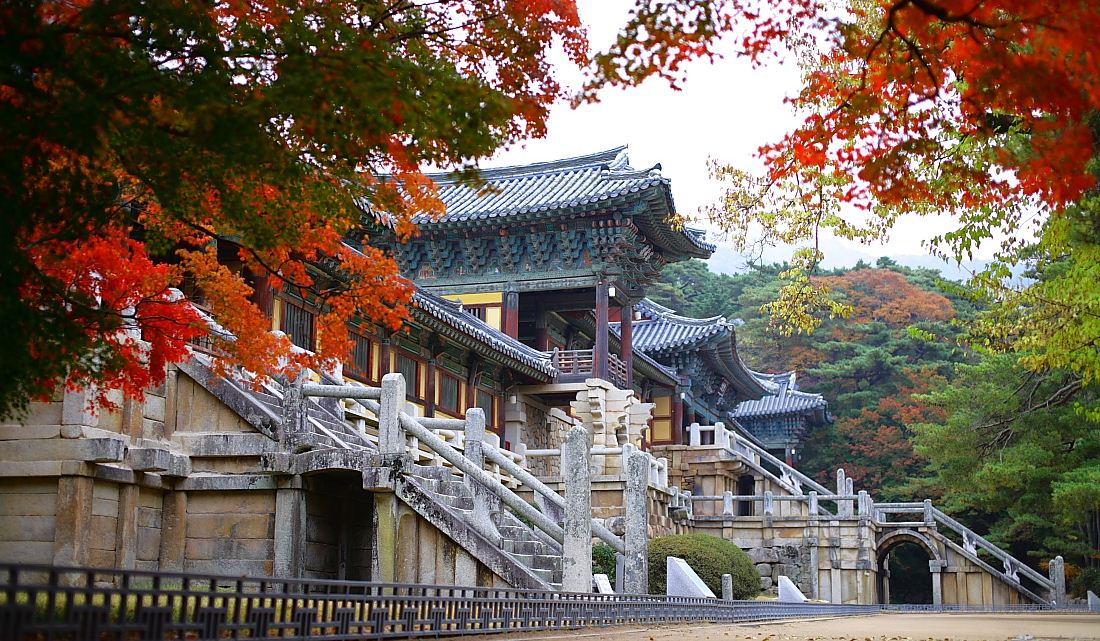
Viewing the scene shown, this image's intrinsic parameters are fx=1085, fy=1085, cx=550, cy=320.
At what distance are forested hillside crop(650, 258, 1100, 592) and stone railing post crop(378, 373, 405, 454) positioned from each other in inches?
356

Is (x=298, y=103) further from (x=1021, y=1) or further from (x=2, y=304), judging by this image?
(x=1021, y=1)

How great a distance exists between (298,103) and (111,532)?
881cm

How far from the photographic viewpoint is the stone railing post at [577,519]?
1341 centimetres

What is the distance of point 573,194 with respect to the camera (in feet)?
105

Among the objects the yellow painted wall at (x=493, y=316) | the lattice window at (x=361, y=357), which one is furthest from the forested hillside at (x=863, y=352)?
the lattice window at (x=361, y=357)

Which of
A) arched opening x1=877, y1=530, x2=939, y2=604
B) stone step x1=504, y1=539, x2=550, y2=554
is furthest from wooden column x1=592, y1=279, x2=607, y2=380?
arched opening x1=877, y1=530, x2=939, y2=604

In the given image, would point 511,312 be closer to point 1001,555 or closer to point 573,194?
point 573,194

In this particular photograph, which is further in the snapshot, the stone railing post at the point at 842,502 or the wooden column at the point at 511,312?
the stone railing post at the point at 842,502

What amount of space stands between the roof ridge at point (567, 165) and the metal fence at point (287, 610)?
20.0 metres

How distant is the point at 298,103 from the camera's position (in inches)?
229

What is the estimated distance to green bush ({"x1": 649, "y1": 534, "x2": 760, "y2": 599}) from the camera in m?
24.5

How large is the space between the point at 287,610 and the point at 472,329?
53.7 feet

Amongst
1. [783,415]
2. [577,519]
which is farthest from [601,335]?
[783,415]

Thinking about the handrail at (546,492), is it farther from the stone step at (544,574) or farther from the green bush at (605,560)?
the green bush at (605,560)
